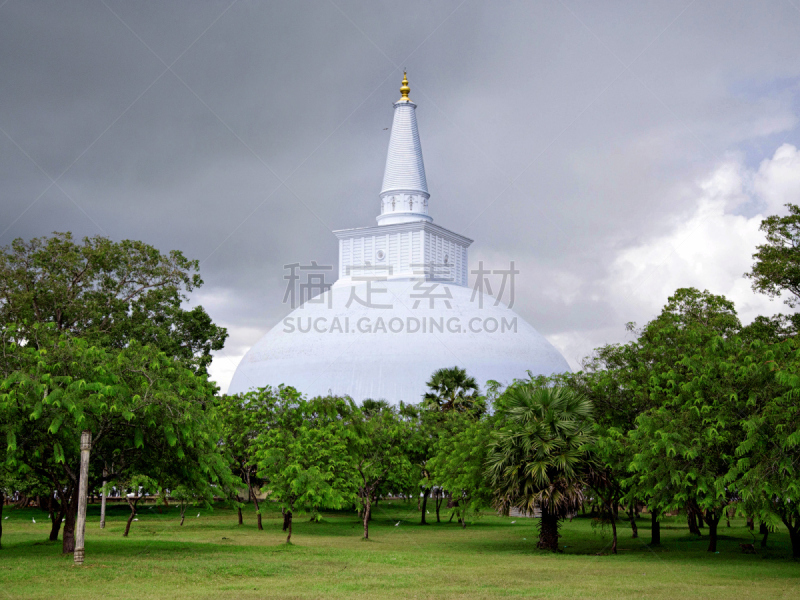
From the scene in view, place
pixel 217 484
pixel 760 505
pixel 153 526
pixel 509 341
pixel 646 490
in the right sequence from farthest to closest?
pixel 509 341 < pixel 153 526 < pixel 217 484 < pixel 646 490 < pixel 760 505

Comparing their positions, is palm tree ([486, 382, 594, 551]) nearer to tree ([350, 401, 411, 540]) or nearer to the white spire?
tree ([350, 401, 411, 540])

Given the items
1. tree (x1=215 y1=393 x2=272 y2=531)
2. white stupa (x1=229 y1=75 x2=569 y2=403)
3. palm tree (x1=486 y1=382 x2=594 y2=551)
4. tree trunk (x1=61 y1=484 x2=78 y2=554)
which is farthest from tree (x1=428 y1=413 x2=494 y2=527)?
white stupa (x1=229 y1=75 x2=569 y2=403)

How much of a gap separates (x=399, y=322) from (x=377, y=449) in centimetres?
2309

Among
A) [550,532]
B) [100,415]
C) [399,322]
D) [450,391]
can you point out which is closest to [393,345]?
[399,322]

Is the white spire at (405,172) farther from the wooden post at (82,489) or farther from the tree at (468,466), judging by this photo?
the wooden post at (82,489)

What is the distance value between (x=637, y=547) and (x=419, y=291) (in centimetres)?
3550

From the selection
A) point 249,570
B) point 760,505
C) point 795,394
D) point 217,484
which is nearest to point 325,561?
point 249,570

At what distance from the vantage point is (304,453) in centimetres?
2889

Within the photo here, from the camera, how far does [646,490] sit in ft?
70.8

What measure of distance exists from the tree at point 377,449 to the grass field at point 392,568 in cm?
305

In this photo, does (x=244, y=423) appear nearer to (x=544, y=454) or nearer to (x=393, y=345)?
(x=544, y=454)

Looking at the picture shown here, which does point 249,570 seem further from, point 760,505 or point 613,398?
point 613,398

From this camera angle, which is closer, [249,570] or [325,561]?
[249,570]

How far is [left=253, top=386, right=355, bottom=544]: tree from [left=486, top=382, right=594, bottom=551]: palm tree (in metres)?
6.29
